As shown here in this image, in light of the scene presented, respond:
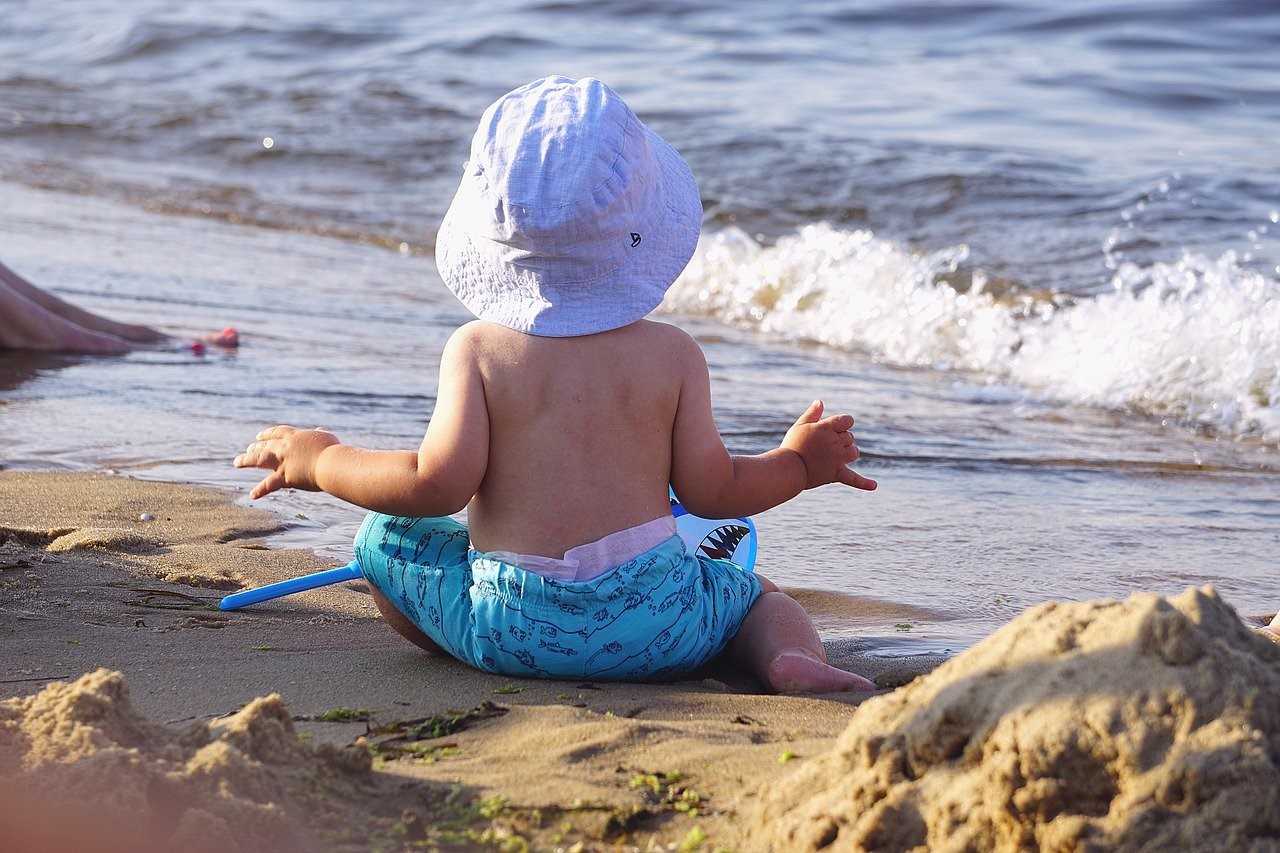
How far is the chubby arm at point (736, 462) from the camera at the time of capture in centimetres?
265

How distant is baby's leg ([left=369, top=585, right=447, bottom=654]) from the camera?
2.84 metres

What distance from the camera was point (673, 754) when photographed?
2.08 metres

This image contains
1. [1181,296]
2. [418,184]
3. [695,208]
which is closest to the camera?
[695,208]

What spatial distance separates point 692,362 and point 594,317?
19 centimetres

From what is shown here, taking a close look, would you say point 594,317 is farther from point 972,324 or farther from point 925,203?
point 925,203

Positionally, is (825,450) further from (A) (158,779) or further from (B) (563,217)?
(A) (158,779)

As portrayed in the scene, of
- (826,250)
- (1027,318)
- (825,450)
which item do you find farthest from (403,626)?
(826,250)

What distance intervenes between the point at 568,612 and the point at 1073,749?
117cm

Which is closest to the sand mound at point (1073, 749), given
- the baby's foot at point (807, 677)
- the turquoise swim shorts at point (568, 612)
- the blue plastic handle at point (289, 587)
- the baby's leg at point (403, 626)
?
the baby's foot at point (807, 677)

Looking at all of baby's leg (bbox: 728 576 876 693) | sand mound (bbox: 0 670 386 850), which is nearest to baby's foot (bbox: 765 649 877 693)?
baby's leg (bbox: 728 576 876 693)

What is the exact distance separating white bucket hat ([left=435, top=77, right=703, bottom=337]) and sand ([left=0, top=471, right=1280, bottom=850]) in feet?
2.20

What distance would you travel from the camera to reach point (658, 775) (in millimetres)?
2008

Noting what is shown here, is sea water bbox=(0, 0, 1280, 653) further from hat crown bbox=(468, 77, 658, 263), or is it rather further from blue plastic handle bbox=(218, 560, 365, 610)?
hat crown bbox=(468, 77, 658, 263)

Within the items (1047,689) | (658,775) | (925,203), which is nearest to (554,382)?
(658,775)
